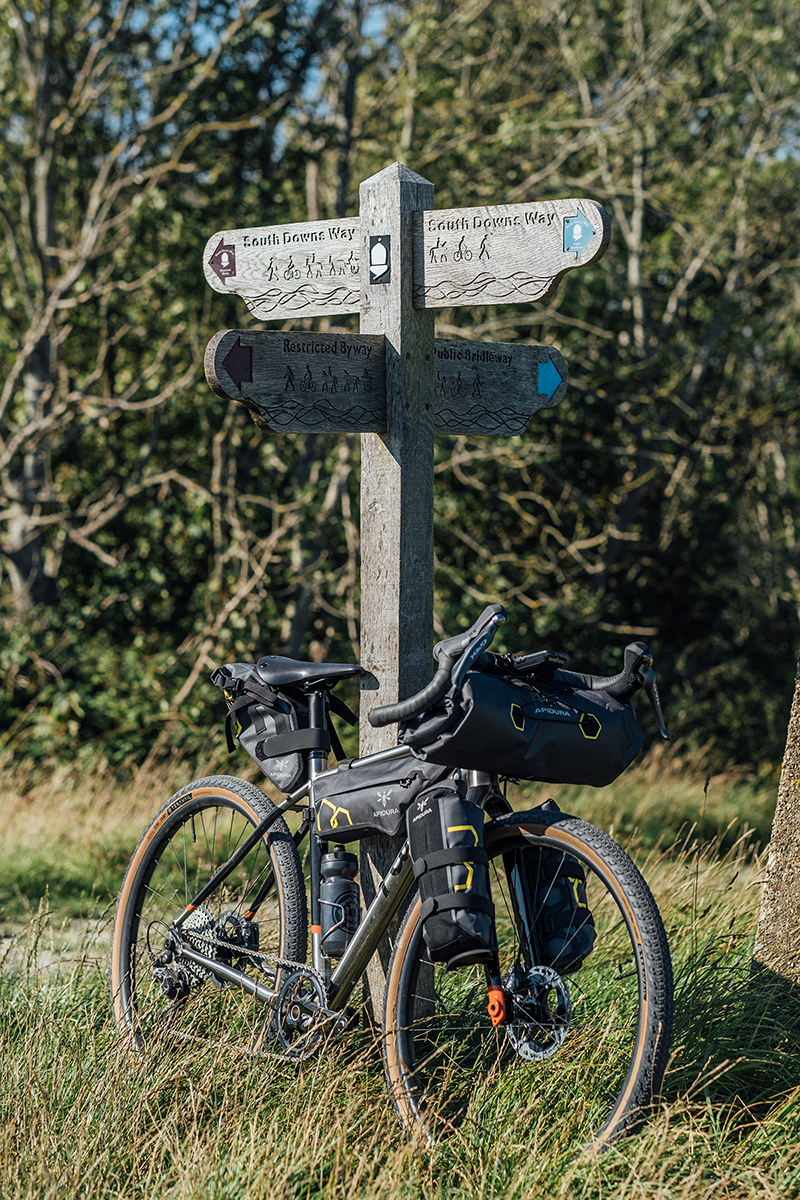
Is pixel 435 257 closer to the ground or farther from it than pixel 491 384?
farther from it

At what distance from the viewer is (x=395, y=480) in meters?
3.11

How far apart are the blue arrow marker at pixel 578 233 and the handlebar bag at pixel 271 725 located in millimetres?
1360

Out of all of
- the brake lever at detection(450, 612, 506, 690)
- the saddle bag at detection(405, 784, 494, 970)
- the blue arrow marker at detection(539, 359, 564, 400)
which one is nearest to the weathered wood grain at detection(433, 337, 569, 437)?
the blue arrow marker at detection(539, 359, 564, 400)


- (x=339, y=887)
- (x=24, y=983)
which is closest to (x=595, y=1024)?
(x=339, y=887)

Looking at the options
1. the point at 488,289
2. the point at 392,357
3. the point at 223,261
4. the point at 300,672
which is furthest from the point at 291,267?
the point at 300,672

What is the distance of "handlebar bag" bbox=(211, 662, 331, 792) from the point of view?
3.12 meters

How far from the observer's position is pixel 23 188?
895cm

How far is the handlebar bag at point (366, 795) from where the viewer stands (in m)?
2.77

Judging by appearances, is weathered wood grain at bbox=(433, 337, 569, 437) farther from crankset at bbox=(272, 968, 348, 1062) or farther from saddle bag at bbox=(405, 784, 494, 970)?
crankset at bbox=(272, 968, 348, 1062)

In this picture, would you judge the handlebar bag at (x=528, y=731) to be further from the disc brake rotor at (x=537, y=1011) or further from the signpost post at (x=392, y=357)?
the signpost post at (x=392, y=357)

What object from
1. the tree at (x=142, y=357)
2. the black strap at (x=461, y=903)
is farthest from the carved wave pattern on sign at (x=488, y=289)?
the tree at (x=142, y=357)

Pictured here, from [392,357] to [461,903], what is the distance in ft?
4.71

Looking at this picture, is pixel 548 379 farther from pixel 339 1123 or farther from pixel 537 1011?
pixel 339 1123

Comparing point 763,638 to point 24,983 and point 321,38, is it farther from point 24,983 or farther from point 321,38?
point 24,983
